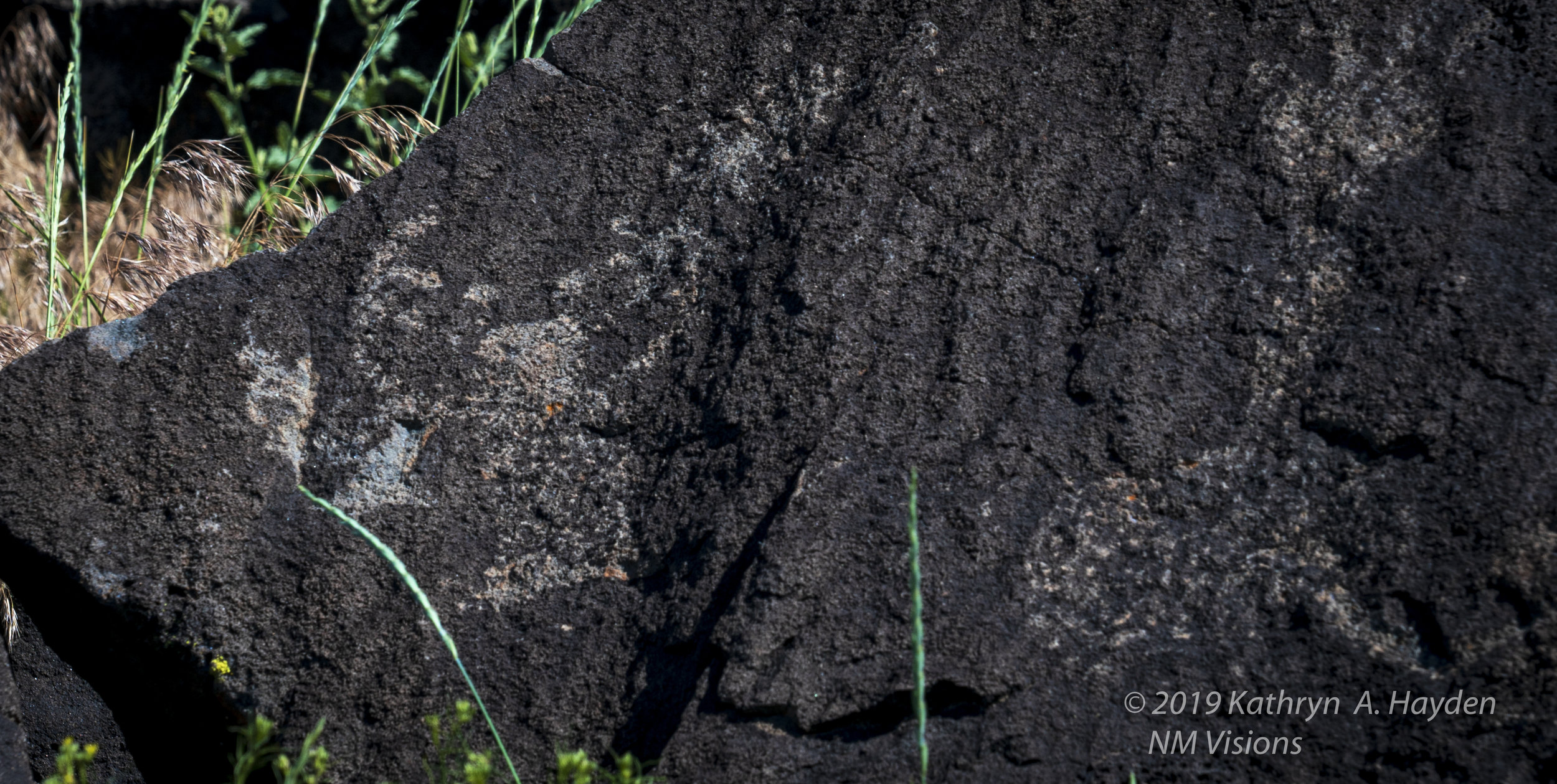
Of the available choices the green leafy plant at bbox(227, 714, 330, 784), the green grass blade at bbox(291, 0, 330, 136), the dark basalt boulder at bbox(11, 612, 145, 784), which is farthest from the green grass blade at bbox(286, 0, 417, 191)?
the green leafy plant at bbox(227, 714, 330, 784)

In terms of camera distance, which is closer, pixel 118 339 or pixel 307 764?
pixel 307 764

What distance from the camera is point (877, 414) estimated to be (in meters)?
1.43

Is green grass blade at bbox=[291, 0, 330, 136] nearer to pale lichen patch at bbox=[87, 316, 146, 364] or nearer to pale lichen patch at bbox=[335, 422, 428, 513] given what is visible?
pale lichen patch at bbox=[87, 316, 146, 364]

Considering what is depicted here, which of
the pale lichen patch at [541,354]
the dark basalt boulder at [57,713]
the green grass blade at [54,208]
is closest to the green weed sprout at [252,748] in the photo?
the dark basalt boulder at [57,713]

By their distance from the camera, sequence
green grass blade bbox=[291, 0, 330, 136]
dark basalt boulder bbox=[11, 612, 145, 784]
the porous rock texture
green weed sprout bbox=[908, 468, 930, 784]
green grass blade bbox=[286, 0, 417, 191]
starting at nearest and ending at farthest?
green weed sprout bbox=[908, 468, 930, 784] → the porous rock texture → dark basalt boulder bbox=[11, 612, 145, 784] → green grass blade bbox=[286, 0, 417, 191] → green grass blade bbox=[291, 0, 330, 136]

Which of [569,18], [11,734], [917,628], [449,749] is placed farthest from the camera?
[569,18]

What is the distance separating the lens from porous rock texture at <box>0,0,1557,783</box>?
50.4 inches

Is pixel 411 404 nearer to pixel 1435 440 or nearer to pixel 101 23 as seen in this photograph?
pixel 1435 440

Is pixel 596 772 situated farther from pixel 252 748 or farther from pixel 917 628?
pixel 917 628

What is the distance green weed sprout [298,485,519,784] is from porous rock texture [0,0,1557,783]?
0.03 meters

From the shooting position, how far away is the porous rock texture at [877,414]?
128cm

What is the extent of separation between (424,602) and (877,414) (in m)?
0.63

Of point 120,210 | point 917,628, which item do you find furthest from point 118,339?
point 120,210

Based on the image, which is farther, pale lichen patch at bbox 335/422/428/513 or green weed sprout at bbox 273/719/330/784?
pale lichen patch at bbox 335/422/428/513
